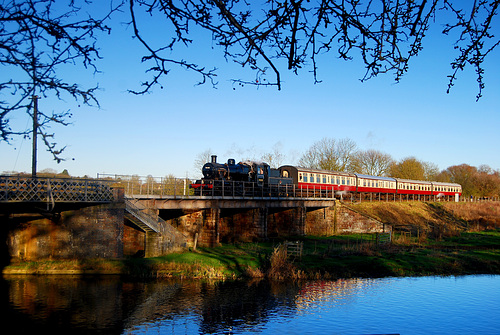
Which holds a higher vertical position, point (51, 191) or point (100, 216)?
point (51, 191)

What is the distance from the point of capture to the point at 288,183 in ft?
136

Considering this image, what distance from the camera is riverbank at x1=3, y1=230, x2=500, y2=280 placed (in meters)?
24.0

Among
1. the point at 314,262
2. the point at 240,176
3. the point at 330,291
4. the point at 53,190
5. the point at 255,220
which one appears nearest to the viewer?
the point at 330,291

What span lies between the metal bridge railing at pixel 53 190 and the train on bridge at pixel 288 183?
24.5ft

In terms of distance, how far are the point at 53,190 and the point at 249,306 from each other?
11.4 m

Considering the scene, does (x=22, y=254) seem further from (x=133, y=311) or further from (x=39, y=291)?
(x=133, y=311)

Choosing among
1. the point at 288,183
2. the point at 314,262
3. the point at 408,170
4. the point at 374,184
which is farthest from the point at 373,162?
the point at 314,262

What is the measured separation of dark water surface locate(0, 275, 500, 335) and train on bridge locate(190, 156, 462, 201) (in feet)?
34.7

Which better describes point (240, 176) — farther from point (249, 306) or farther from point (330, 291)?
point (249, 306)

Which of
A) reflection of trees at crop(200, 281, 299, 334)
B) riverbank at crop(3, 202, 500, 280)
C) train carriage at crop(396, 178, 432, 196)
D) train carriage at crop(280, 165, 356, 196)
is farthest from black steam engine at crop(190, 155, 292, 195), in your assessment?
train carriage at crop(396, 178, 432, 196)

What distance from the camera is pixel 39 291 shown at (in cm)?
2012

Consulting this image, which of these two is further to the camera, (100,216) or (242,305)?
(100,216)

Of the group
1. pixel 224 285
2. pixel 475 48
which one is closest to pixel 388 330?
pixel 224 285

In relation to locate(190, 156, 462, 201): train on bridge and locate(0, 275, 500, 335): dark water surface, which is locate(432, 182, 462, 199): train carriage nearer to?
→ locate(190, 156, 462, 201): train on bridge
